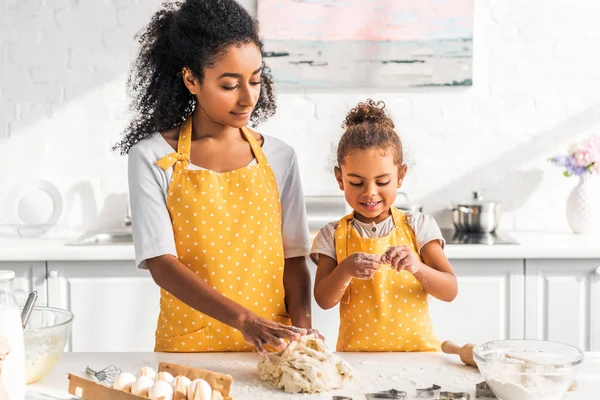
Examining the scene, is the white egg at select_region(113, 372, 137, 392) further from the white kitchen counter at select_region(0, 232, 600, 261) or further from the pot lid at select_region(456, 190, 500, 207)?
the pot lid at select_region(456, 190, 500, 207)

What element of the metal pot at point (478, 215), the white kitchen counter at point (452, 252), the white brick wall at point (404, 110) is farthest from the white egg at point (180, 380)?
the white brick wall at point (404, 110)

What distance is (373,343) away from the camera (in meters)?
1.71

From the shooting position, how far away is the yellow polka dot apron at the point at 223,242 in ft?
5.39

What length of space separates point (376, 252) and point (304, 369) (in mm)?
487

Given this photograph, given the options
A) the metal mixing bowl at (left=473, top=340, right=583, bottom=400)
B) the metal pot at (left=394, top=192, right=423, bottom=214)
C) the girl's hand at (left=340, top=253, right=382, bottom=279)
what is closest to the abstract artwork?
the metal pot at (left=394, top=192, right=423, bottom=214)

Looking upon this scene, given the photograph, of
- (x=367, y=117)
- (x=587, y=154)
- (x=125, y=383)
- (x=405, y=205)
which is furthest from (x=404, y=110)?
(x=125, y=383)

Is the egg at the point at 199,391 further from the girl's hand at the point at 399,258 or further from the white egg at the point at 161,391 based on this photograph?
the girl's hand at the point at 399,258

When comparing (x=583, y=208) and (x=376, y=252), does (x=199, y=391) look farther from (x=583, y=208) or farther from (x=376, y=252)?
(x=583, y=208)

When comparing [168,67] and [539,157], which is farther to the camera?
[539,157]

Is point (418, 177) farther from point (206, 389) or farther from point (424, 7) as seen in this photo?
point (206, 389)

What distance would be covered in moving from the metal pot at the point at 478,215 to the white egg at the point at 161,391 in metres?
2.13

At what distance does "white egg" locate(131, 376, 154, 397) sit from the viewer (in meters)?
1.17

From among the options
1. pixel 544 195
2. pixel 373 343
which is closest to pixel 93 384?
pixel 373 343

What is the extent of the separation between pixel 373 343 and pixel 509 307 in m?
1.32
